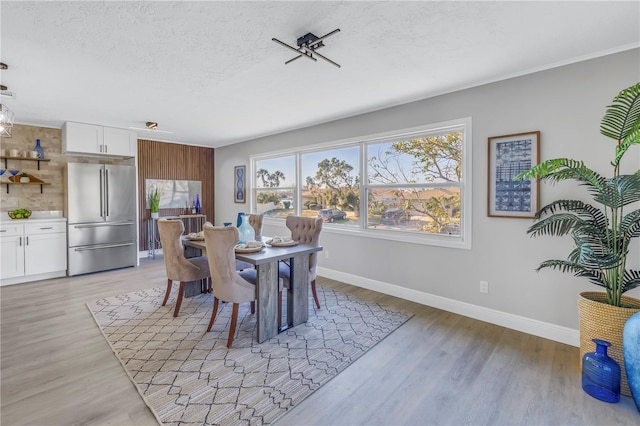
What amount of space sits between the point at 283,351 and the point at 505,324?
2.18 m

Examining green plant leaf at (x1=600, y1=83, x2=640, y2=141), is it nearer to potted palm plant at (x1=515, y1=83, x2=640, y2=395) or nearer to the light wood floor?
potted palm plant at (x1=515, y1=83, x2=640, y2=395)

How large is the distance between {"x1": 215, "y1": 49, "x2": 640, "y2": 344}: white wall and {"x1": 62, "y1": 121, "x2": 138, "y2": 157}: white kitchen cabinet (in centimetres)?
418

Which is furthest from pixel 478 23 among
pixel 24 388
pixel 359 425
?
pixel 24 388

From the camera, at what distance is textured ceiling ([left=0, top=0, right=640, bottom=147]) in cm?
187

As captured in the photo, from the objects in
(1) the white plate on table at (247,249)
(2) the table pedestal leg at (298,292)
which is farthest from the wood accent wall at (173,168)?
(2) the table pedestal leg at (298,292)

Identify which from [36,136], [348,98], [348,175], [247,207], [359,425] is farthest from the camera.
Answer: [247,207]

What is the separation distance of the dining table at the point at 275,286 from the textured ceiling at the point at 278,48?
1.69m

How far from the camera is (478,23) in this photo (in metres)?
2.00

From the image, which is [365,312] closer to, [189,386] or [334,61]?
[189,386]

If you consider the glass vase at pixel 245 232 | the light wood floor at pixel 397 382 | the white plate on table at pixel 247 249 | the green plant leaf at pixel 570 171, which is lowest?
the light wood floor at pixel 397 382

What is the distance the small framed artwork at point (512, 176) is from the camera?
2.77 m

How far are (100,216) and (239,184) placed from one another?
8.29 feet

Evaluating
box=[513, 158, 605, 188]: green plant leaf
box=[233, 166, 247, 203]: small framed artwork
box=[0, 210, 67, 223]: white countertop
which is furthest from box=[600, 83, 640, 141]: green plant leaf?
box=[0, 210, 67, 223]: white countertop

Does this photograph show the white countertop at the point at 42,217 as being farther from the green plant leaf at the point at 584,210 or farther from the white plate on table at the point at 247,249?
the green plant leaf at the point at 584,210
